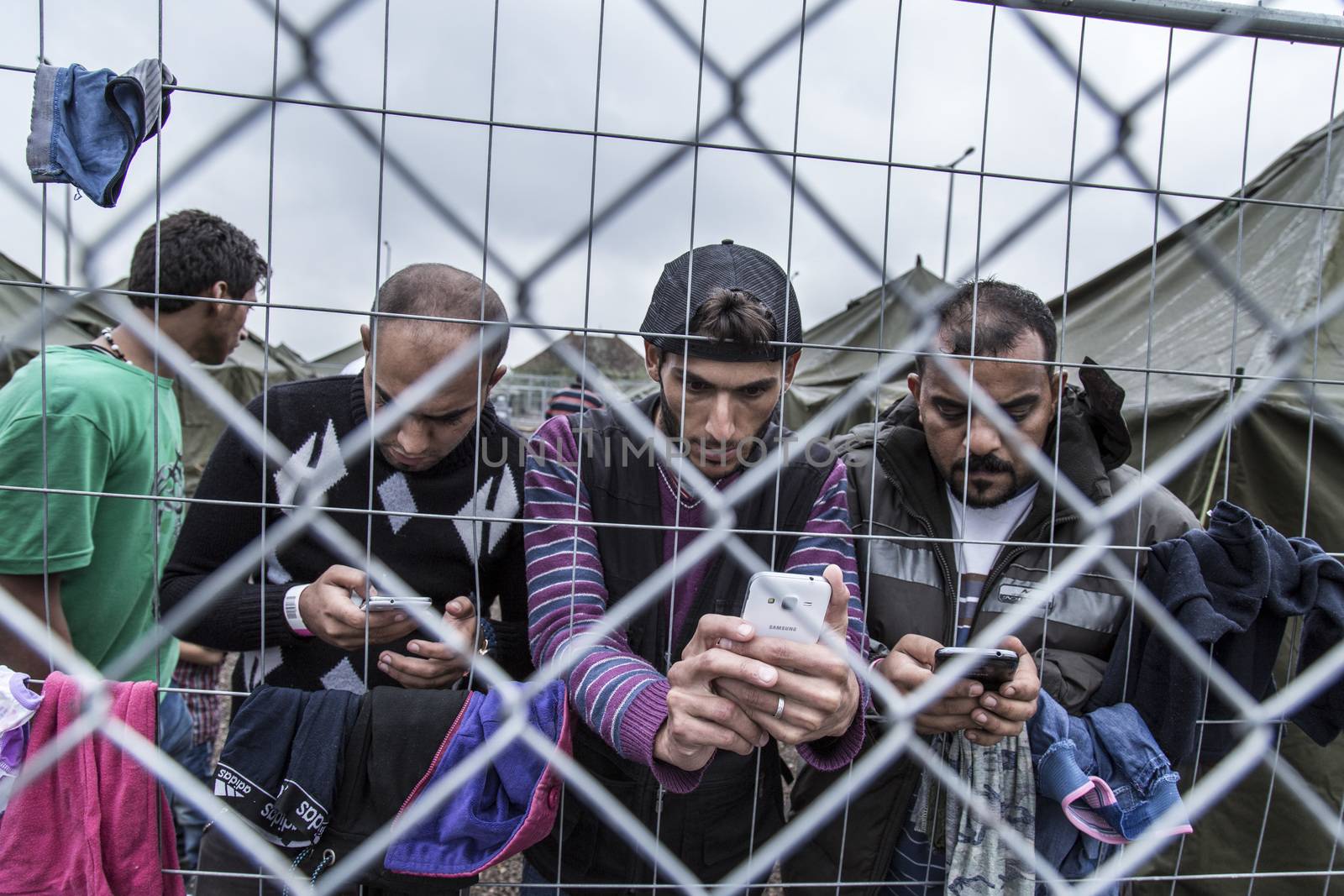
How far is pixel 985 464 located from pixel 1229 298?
2977mm

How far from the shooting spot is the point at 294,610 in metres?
1.22

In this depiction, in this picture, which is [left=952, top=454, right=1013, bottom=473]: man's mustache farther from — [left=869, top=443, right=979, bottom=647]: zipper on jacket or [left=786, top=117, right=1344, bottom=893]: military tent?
[left=786, top=117, right=1344, bottom=893]: military tent

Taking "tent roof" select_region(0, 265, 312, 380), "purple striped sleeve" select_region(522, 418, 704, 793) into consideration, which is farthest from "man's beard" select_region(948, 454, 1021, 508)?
"tent roof" select_region(0, 265, 312, 380)

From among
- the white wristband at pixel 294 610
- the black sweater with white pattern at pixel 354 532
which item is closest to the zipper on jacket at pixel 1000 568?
the black sweater with white pattern at pixel 354 532

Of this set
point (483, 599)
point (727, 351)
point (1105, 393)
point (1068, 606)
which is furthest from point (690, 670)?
Answer: point (1105, 393)

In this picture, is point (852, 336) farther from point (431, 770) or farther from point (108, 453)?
point (431, 770)

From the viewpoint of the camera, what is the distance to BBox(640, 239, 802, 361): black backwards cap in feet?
3.51

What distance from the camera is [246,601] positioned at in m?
1.31

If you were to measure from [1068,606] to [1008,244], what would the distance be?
717 mm

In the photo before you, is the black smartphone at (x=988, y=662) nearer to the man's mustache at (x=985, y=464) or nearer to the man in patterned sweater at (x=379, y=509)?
the man's mustache at (x=985, y=464)

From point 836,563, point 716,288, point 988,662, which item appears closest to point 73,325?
point 716,288

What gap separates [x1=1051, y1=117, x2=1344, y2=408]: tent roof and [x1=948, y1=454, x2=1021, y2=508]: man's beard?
4.78 feet

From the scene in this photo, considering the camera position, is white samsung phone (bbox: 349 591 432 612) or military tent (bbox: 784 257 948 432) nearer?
white samsung phone (bbox: 349 591 432 612)

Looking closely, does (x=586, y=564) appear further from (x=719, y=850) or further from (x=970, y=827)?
(x=970, y=827)
